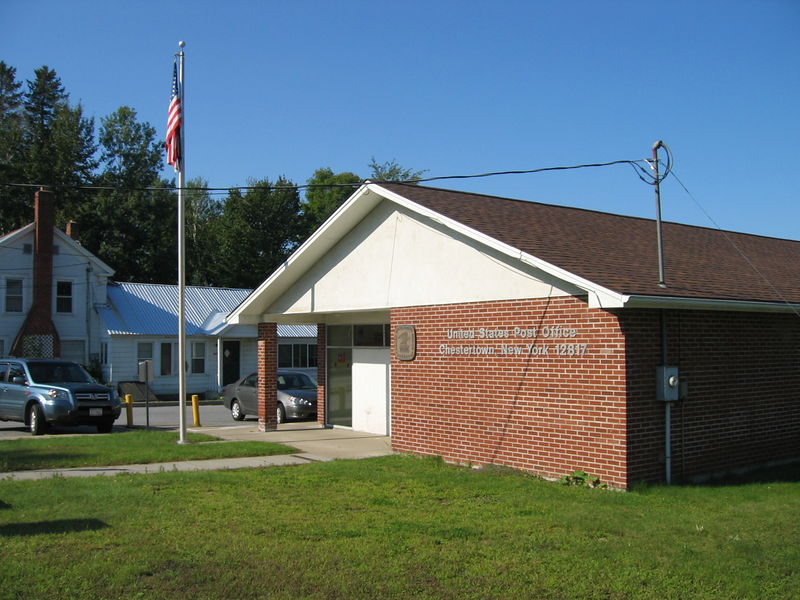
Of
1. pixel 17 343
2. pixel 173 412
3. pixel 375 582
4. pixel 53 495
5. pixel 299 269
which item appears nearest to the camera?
pixel 375 582

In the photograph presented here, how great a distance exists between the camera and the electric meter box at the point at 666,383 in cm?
1080

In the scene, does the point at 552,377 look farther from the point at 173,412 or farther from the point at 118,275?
the point at 118,275

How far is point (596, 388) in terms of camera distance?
1081cm

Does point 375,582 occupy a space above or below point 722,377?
below

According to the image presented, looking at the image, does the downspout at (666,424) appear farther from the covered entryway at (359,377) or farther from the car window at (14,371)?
the car window at (14,371)

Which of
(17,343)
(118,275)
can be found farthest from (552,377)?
(118,275)

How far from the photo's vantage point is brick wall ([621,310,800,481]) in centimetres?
1073

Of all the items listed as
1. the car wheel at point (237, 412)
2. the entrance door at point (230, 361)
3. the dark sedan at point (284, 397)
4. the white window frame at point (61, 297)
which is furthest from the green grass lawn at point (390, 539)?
the entrance door at point (230, 361)

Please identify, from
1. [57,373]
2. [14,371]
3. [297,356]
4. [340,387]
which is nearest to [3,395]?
[14,371]

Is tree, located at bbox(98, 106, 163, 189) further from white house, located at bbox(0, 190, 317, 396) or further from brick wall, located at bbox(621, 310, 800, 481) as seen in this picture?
brick wall, located at bbox(621, 310, 800, 481)

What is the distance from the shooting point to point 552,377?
452 inches

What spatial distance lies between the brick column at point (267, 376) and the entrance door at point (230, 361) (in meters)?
17.9

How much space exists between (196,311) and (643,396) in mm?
30242

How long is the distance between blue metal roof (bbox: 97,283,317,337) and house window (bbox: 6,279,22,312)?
3.26 metres
